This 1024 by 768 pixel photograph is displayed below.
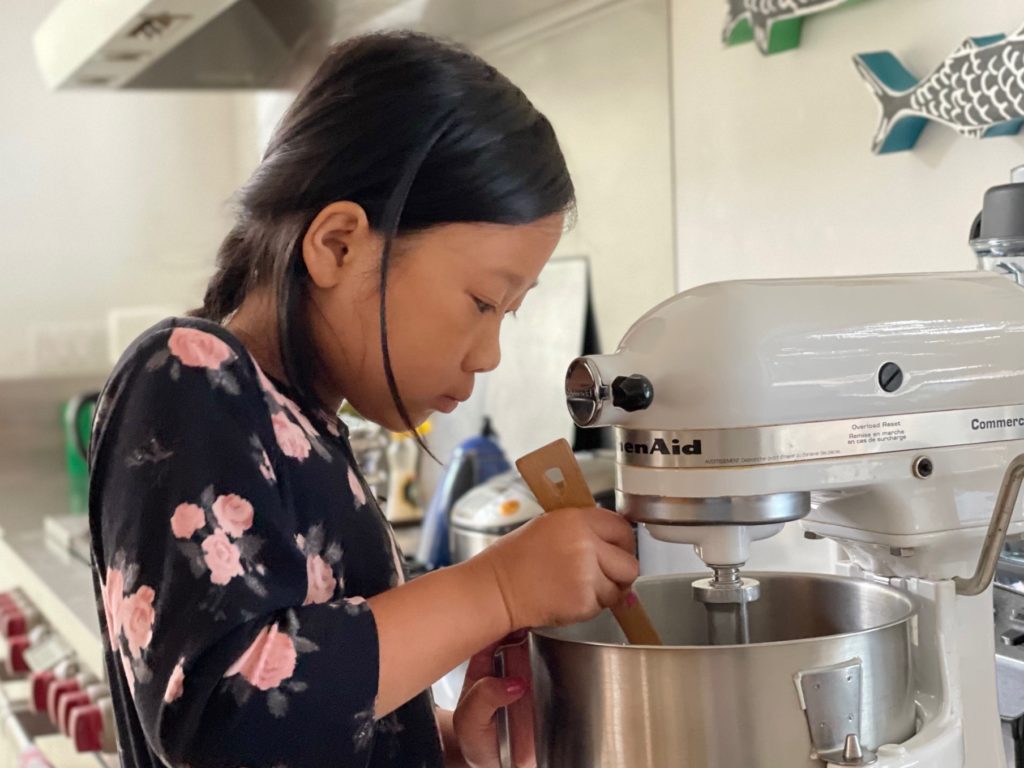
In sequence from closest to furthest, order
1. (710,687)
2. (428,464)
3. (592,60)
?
(710,687), (592,60), (428,464)

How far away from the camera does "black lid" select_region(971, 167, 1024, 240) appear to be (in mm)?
792

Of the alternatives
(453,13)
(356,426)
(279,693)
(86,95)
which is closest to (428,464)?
(356,426)

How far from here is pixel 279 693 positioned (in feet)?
1.95

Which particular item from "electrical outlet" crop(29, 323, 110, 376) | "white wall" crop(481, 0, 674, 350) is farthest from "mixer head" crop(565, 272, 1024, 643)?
"electrical outlet" crop(29, 323, 110, 376)

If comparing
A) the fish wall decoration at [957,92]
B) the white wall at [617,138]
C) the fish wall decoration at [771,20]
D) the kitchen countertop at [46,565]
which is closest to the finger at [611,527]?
the fish wall decoration at [957,92]

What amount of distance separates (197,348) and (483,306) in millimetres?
169

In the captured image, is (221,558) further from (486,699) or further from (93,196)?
(93,196)

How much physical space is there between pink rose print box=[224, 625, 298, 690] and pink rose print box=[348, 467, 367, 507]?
0.14 metres

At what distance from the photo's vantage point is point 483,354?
75cm

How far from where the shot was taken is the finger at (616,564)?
650mm

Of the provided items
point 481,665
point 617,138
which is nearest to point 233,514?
point 481,665

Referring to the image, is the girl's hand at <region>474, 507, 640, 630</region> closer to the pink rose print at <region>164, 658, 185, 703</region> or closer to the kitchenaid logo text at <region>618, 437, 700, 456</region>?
the kitchenaid logo text at <region>618, 437, 700, 456</region>

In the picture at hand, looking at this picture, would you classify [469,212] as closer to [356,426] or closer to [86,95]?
[356,426]

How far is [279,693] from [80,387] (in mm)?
2431
